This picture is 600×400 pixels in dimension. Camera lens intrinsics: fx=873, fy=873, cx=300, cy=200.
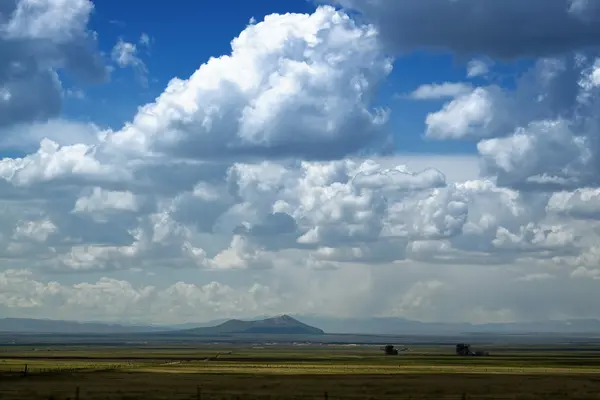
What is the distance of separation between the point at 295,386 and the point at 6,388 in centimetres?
3006

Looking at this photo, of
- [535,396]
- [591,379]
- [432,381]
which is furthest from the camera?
[591,379]

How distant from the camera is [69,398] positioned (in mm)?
76438

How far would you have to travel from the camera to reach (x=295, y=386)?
94750 mm

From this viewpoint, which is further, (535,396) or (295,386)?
(295,386)

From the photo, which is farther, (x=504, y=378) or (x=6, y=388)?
(x=504, y=378)

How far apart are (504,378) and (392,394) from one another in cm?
3499

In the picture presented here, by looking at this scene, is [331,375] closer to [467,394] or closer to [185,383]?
[185,383]

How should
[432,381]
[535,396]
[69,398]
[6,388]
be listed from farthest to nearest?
1. [432,381]
2. [6,388]
3. [535,396]
4. [69,398]

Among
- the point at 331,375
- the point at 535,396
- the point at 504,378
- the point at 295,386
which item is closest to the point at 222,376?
the point at 331,375

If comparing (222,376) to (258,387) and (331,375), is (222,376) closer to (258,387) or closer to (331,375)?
(331,375)

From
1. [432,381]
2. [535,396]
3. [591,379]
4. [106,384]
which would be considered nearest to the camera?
[535,396]

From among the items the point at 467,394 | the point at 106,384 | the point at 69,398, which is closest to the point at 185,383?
the point at 106,384

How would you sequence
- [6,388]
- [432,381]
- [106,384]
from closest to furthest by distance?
1. [6,388]
2. [106,384]
3. [432,381]

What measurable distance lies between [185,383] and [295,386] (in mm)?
13330
